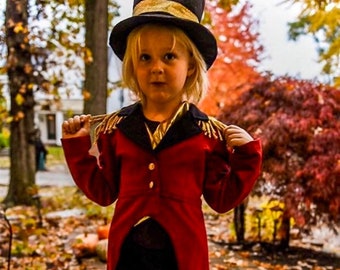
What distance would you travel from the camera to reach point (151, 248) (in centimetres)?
94

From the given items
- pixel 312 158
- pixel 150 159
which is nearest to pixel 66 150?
pixel 150 159

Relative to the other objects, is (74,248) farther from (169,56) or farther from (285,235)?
(169,56)

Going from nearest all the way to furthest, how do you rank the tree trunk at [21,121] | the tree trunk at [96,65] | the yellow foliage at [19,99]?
the tree trunk at [96,65] → the tree trunk at [21,121] → the yellow foliage at [19,99]

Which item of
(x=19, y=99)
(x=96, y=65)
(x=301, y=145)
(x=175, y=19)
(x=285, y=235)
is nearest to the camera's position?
(x=175, y=19)

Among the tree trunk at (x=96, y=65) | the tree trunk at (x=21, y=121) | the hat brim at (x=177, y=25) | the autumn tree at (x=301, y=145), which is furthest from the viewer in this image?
the tree trunk at (x=21, y=121)

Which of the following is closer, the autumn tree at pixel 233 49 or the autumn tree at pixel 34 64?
the autumn tree at pixel 34 64

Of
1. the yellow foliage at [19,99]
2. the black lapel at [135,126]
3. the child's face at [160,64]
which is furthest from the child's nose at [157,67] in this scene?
the yellow foliage at [19,99]

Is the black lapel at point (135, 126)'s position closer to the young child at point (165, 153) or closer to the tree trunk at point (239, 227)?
the young child at point (165, 153)

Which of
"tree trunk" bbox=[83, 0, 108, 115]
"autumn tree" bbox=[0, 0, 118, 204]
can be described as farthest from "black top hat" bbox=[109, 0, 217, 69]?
"tree trunk" bbox=[83, 0, 108, 115]

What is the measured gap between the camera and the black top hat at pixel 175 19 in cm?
93

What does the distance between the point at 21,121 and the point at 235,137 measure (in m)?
3.42

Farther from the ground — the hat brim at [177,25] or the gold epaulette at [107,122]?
the hat brim at [177,25]

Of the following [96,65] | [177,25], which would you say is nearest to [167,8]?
[177,25]

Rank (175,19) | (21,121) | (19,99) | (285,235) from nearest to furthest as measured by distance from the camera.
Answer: (175,19) < (285,235) < (19,99) < (21,121)
